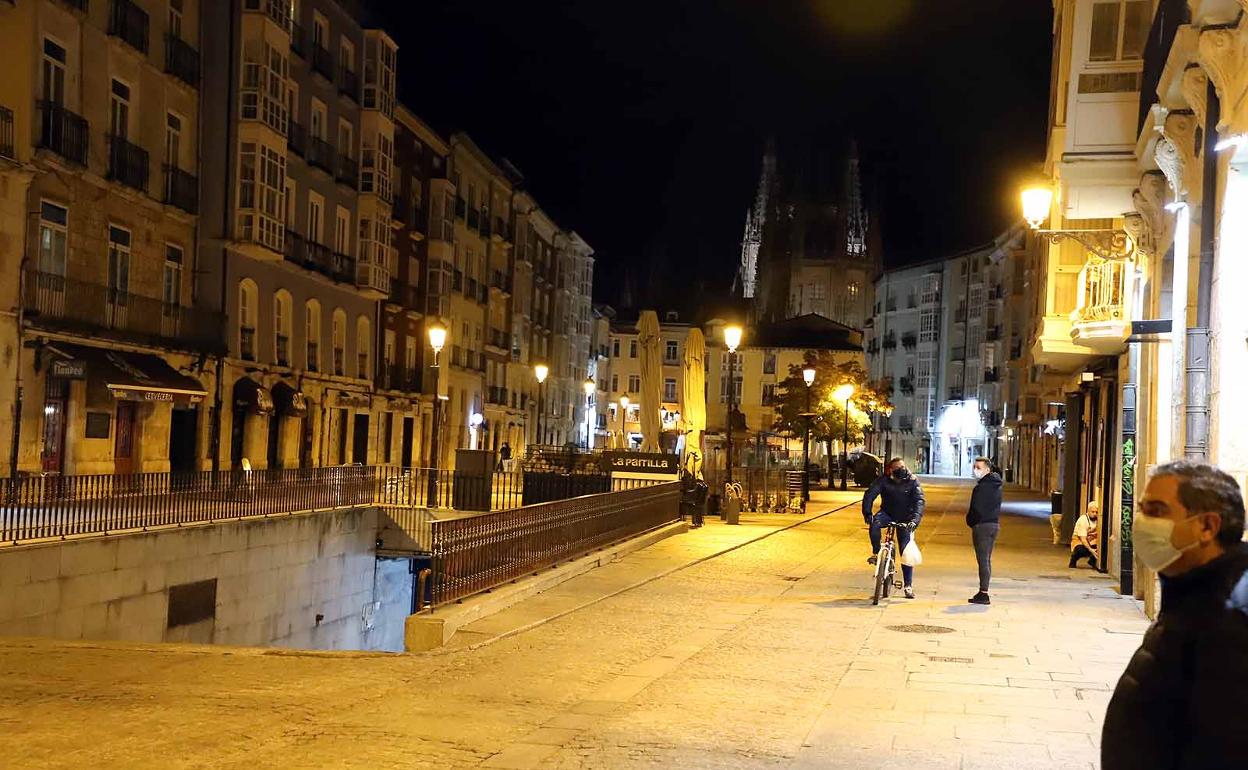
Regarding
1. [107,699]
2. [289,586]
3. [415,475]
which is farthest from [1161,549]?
[415,475]

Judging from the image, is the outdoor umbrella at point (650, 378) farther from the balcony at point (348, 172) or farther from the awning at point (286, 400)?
the balcony at point (348, 172)

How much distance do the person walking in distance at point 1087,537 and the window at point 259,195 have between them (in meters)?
23.1

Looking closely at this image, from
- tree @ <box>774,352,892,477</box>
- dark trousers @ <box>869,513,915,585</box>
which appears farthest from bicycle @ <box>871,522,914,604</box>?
tree @ <box>774,352,892,477</box>

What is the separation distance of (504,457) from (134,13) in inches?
1101

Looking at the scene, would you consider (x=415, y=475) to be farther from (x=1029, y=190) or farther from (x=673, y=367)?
(x=673, y=367)

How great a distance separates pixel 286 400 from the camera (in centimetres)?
3800

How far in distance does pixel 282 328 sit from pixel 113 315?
10318 millimetres

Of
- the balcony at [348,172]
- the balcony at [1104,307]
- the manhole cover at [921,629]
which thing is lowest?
the manhole cover at [921,629]

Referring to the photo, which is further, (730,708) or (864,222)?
(864,222)

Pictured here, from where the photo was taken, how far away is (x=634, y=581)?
51.8ft

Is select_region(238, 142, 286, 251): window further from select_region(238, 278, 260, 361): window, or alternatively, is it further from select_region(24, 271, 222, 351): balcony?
select_region(24, 271, 222, 351): balcony

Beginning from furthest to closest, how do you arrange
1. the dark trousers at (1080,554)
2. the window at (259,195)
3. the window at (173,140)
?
the window at (259,195) < the window at (173,140) < the dark trousers at (1080,554)

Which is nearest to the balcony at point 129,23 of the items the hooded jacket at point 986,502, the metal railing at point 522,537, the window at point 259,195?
the window at point 259,195

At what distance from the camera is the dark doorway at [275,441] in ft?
125
